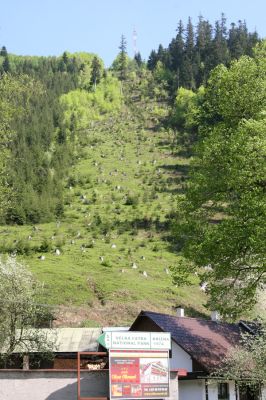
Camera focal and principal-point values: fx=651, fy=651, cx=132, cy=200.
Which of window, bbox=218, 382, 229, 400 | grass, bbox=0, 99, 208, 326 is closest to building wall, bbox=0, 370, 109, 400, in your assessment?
window, bbox=218, 382, 229, 400

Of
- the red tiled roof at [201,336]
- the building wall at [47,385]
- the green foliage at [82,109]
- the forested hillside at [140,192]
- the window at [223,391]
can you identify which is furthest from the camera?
the green foliage at [82,109]

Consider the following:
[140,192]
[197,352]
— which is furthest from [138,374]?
[140,192]

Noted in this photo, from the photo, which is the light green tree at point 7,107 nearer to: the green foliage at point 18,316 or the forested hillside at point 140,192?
the forested hillside at point 140,192

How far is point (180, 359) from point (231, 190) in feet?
32.3

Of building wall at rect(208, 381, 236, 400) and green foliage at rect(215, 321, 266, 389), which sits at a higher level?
green foliage at rect(215, 321, 266, 389)

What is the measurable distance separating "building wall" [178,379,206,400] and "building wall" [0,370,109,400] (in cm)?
825

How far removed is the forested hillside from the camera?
25984mm

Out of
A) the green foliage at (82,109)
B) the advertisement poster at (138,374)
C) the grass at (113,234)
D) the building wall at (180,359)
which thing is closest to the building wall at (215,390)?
the building wall at (180,359)

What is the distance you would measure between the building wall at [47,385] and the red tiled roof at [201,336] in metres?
8.10

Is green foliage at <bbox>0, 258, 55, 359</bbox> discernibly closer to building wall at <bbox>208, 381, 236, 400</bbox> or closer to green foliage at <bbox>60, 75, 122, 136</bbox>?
building wall at <bbox>208, 381, 236, 400</bbox>

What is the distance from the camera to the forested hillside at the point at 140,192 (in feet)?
85.3

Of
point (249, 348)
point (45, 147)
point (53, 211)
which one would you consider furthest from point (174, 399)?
point (45, 147)

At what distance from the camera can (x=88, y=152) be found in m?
151

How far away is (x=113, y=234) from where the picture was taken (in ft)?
335
